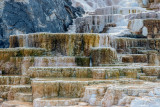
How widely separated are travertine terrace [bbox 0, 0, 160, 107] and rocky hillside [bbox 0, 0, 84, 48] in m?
10.5

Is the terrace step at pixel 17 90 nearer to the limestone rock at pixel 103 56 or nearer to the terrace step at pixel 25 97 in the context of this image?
the terrace step at pixel 25 97

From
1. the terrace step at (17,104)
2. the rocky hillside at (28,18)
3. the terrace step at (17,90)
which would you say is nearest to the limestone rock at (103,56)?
the terrace step at (17,90)

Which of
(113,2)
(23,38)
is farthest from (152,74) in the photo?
(113,2)

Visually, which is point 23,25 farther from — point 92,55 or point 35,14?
point 92,55

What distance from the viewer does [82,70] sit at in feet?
43.1

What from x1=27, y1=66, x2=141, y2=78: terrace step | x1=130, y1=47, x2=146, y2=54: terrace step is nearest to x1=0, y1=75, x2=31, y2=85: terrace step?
x1=27, y1=66, x2=141, y2=78: terrace step

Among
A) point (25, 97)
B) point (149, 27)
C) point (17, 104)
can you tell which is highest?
point (149, 27)

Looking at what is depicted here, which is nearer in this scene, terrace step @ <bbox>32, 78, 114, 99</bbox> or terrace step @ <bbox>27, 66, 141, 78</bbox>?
terrace step @ <bbox>32, 78, 114, 99</bbox>

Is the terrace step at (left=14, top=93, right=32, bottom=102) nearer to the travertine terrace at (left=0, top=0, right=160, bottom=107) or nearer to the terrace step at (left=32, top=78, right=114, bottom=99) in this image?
the travertine terrace at (left=0, top=0, right=160, bottom=107)

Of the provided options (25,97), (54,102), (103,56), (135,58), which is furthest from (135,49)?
(54,102)

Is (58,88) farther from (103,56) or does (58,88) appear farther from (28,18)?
(28,18)

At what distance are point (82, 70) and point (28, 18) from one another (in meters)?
20.4

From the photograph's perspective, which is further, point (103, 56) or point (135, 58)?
point (135, 58)

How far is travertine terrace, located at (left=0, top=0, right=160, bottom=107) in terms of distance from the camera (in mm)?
10312
